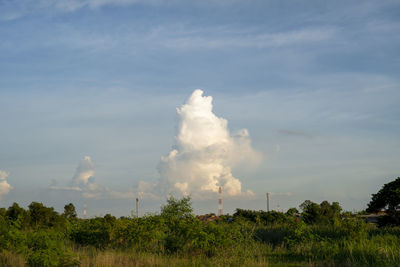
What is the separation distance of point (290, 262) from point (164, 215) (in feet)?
34.5

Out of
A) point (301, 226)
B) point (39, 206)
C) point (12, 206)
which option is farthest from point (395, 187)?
point (12, 206)

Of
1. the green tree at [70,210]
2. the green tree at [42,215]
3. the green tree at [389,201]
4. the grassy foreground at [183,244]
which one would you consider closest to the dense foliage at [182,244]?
the grassy foreground at [183,244]

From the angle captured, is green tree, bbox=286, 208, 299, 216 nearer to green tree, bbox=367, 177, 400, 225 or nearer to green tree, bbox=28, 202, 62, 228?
green tree, bbox=367, 177, 400, 225

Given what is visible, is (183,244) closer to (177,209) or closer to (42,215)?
(177,209)

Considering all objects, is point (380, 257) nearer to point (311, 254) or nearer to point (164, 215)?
point (311, 254)

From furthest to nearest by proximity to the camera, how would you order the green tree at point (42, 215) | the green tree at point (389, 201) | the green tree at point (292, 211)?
the green tree at point (292, 211), the green tree at point (42, 215), the green tree at point (389, 201)

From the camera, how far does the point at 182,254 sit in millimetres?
20172

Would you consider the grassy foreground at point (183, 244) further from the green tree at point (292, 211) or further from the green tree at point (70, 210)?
the green tree at point (70, 210)

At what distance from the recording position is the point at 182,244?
20.6 m

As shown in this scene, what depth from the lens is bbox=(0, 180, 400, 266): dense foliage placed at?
16.5 meters

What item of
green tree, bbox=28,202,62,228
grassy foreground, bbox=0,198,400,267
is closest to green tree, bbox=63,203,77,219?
green tree, bbox=28,202,62,228

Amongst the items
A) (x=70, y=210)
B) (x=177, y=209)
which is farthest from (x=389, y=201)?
(x=70, y=210)

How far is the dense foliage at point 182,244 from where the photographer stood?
651 inches

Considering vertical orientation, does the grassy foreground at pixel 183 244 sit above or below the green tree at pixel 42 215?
below
